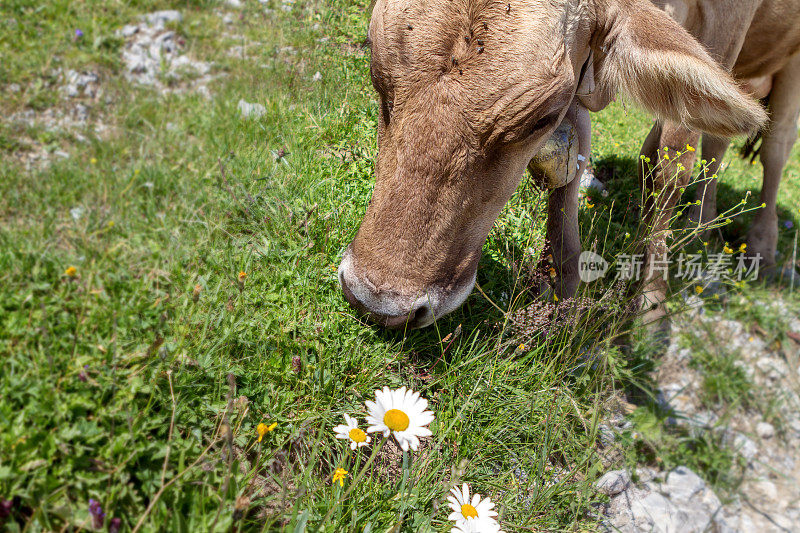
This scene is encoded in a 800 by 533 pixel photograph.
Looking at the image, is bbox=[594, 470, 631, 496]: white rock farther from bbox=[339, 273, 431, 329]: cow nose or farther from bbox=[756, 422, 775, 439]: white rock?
bbox=[756, 422, 775, 439]: white rock

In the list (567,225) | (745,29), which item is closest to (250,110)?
(567,225)

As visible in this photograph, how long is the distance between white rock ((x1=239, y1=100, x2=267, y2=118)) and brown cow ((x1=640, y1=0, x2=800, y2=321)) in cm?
269

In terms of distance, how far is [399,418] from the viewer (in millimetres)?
1735

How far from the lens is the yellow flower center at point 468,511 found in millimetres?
1966

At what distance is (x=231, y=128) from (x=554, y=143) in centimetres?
233

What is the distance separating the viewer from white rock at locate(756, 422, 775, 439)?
4.46m

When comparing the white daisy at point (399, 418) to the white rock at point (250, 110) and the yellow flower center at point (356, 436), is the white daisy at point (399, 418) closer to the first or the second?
the yellow flower center at point (356, 436)

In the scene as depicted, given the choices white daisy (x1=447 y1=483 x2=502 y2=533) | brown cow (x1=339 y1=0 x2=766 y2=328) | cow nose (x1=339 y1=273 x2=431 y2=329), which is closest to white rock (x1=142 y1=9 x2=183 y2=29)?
brown cow (x1=339 y1=0 x2=766 y2=328)

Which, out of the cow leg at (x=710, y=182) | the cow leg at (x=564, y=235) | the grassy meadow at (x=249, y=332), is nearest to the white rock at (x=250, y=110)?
the grassy meadow at (x=249, y=332)

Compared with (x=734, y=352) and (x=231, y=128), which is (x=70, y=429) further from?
(x=734, y=352)

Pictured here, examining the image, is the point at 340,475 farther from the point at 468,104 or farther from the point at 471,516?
the point at 468,104

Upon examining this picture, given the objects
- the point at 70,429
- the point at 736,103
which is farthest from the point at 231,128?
the point at 736,103

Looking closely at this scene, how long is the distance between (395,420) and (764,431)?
13.4 ft

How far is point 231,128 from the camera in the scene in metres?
4.06
